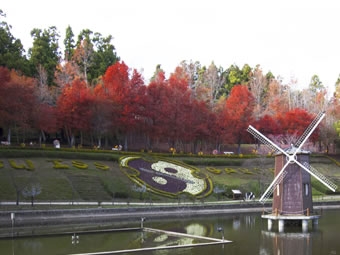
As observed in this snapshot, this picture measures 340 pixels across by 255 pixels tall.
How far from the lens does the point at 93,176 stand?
42.9 metres

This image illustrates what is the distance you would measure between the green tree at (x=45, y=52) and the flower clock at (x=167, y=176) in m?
25.0

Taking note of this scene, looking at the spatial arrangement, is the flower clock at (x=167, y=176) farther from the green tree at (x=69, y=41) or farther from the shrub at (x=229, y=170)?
the green tree at (x=69, y=41)

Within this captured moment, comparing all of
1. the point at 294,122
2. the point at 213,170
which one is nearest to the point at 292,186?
the point at 213,170

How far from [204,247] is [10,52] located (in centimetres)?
4928

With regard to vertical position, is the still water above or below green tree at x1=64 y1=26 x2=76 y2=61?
below

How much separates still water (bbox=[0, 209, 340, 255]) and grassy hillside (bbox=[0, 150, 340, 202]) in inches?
325

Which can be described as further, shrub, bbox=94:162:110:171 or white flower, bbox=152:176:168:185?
shrub, bbox=94:162:110:171

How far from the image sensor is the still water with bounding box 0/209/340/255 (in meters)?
23.2

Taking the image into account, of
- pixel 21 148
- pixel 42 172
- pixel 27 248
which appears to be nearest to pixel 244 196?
pixel 42 172

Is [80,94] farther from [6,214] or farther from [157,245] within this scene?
[157,245]

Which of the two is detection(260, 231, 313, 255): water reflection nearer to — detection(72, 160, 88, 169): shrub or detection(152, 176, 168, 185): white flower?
detection(152, 176, 168, 185): white flower

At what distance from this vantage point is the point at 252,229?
1196 inches

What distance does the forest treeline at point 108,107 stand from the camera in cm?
5300

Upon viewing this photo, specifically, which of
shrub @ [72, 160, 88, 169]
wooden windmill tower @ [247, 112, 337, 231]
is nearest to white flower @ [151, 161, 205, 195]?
shrub @ [72, 160, 88, 169]
